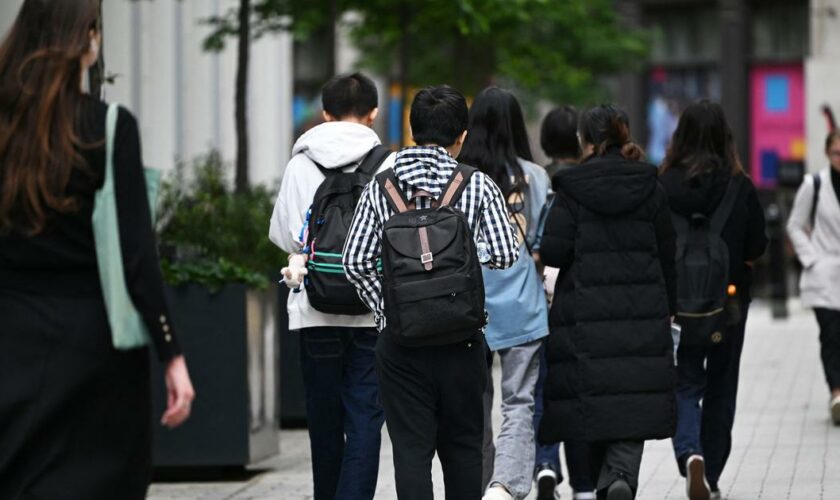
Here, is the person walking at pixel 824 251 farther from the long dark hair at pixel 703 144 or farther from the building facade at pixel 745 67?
the building facade at pixel 745 67

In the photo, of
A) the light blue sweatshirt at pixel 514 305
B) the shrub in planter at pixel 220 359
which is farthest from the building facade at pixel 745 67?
the light blue sweatshirt at pixel 514 305

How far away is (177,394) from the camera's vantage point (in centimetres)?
438

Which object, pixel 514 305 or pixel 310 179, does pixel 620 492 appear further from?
pixel 310 179

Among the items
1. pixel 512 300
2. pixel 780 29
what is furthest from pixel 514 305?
pixel 780 29

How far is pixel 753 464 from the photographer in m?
9.60

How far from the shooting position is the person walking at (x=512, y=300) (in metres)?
7.46

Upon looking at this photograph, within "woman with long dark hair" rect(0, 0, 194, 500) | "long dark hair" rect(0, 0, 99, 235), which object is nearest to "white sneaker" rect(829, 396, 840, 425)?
"woman with long dark hair" rect(0, 0, 194, 500)

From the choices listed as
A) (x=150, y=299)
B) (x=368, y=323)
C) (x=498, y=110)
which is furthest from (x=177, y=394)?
(x=498, y=110)

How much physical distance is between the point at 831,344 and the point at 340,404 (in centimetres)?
558

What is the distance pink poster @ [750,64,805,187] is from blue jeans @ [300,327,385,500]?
2855cm

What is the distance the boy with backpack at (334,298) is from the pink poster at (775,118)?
2846 cm

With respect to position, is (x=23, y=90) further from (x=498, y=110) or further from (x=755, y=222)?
(x=755, y=222)

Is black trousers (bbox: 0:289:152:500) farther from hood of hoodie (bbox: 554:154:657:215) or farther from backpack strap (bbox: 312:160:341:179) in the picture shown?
hood of hoodie (bbox: 554:154:657:215)

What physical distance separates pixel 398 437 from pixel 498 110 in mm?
2037
